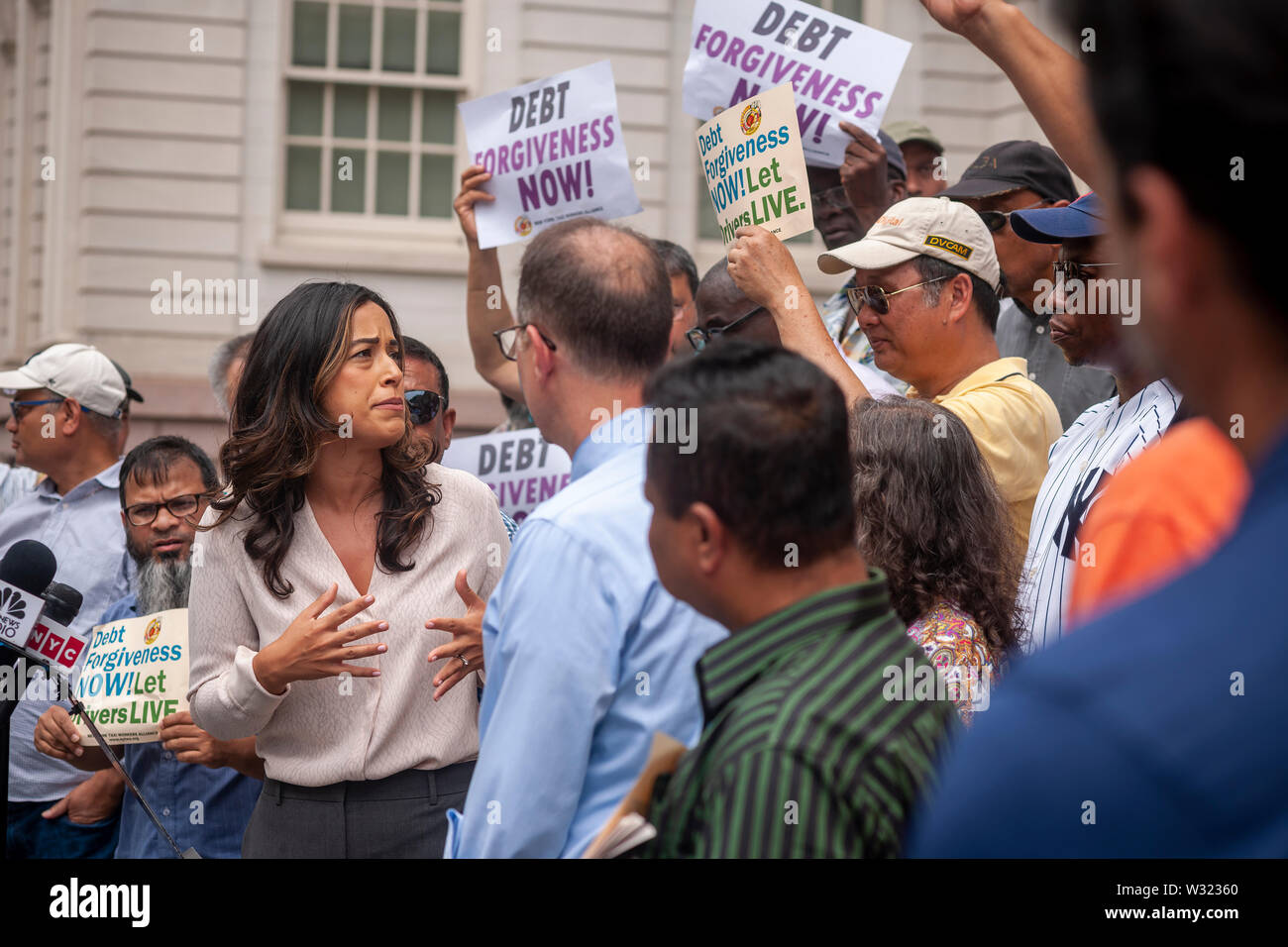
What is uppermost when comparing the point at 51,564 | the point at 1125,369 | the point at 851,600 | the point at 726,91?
the point at 726,91

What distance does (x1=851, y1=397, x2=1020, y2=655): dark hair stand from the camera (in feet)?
8.79

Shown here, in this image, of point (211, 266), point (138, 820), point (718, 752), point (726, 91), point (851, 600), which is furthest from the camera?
point (211, 266)

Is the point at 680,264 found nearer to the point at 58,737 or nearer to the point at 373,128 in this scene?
the point at 58,737

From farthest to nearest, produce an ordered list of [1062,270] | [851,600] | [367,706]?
[1062,270] < [367,706] < [851,600]

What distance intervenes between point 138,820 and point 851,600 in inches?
117

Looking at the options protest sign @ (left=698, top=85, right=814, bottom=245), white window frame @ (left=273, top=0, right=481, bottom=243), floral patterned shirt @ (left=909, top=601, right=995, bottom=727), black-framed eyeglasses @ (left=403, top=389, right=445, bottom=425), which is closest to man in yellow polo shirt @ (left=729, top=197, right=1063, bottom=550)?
protest sign @ (left=698, top=85, right=814, bottom=245)

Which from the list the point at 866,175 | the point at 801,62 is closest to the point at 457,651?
the point at 801,62

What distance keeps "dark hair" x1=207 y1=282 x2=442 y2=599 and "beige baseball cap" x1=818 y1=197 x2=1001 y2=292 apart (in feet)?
5.07

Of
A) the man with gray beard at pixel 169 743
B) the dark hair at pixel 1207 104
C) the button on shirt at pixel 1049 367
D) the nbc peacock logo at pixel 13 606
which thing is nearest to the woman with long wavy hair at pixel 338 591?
the man with gray beard at pixel 169 743

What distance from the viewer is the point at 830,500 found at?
1.67m

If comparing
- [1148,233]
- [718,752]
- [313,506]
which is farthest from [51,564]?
[1148,233]

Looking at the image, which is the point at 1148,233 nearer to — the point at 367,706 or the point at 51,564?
the point at 367,706

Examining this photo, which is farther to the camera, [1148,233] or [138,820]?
[138,820]

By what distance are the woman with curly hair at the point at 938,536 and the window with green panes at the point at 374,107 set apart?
10.4 metres
